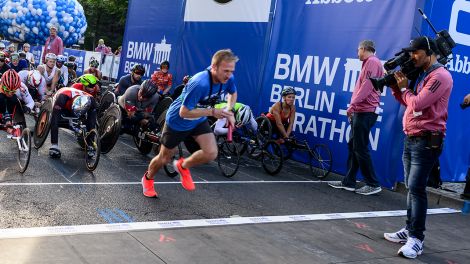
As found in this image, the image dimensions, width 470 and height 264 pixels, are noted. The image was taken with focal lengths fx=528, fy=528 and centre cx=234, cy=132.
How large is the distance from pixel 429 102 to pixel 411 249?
4.57 feet

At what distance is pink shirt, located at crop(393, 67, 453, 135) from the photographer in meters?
4.86

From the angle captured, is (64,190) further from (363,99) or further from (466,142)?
(466,142)

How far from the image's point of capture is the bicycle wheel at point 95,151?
723 centimetres

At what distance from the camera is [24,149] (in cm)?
685

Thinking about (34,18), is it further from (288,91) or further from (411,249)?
(411,249)

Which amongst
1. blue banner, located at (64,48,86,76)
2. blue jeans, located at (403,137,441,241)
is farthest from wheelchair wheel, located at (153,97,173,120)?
blue banner, located at (64,48,86,76)

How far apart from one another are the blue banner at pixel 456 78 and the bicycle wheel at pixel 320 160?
1900 millimetres

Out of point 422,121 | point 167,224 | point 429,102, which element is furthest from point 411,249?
point 167,224

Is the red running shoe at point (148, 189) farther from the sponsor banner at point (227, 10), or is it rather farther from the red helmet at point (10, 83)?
the sponsor banner at point (227, 10)

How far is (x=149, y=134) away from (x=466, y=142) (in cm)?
543

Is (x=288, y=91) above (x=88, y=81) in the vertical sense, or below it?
above

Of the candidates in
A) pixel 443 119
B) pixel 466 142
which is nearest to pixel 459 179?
pixel 466 142

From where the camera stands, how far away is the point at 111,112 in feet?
27.1

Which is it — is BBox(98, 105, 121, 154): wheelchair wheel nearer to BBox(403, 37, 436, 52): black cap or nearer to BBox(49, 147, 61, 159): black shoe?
BBox(49, 147, 61, 159): black shoe
